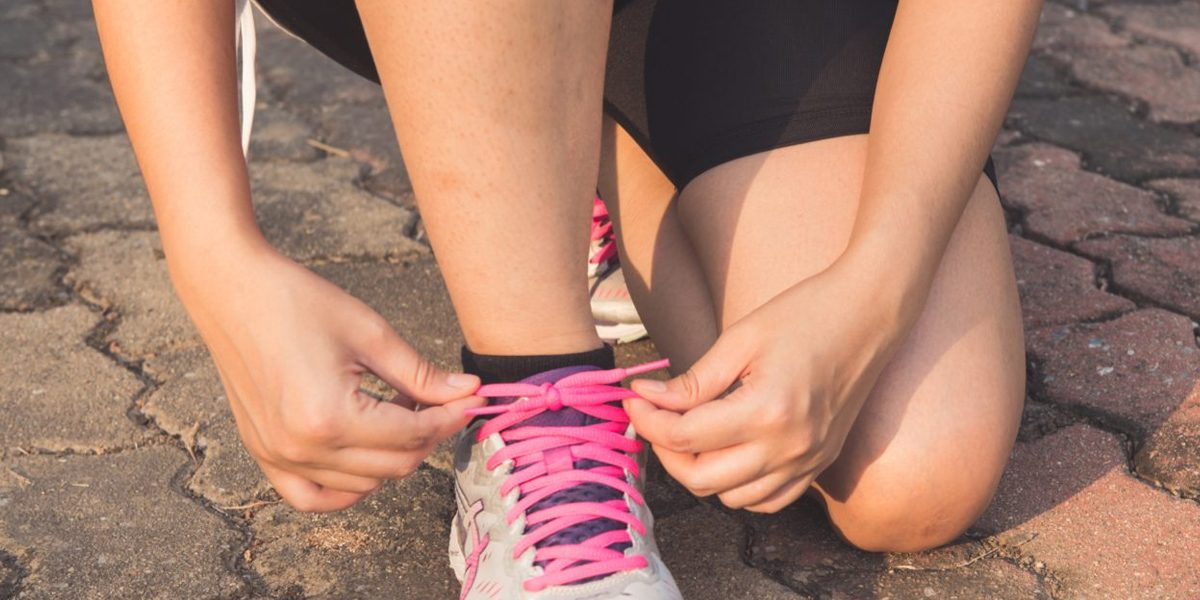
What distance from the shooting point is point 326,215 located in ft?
6.59

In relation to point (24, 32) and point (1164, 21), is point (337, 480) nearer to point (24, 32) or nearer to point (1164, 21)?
point (24, 32)

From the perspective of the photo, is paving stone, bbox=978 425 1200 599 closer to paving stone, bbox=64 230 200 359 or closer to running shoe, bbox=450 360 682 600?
running shoe, bbox=450 360 682 600

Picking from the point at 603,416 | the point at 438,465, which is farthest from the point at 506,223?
the point at 438,465

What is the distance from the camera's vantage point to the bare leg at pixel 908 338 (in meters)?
1.20

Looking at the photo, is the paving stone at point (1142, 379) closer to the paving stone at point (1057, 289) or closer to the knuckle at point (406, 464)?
the paving stone at point (1057, 289)

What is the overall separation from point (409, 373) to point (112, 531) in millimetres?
428

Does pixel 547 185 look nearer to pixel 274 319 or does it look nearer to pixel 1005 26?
pixel 274 319

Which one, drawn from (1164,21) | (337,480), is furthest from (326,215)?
(1164,21)

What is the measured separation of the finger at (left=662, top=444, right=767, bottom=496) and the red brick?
580mm

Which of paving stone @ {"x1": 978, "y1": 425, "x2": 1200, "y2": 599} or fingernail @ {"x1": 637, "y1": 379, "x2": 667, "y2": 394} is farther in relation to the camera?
paving stone @ {"x1": 978, "y1": 425, "x2": 1200, "y2": 599}

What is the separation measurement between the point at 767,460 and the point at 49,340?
1016 millimetres

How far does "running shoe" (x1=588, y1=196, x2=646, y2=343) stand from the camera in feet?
5.38

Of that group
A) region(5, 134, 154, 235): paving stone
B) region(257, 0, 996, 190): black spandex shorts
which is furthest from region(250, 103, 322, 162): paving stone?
region(257, 0, 996, 190): black spandex shorts

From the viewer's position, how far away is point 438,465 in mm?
1390
